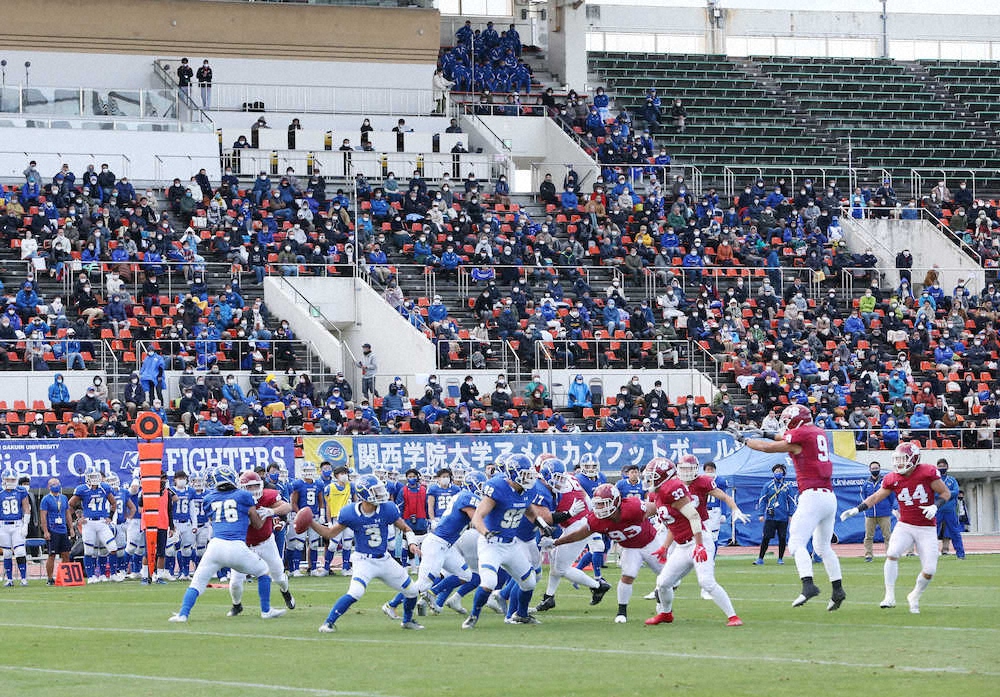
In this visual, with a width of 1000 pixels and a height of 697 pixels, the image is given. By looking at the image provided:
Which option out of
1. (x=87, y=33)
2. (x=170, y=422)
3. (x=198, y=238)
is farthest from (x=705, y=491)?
(x=87, y=33)

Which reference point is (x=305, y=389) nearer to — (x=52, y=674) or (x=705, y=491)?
(x=705, y=491)

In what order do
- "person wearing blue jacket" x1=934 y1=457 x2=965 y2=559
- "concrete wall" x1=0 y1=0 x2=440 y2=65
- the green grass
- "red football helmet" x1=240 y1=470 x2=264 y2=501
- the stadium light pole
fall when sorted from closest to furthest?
the green grass
"red football helmet" x1=240 y1=470 x2=264 y2=501
"person wearing blue jacket" x1=934 y1=457 x2=965 y2=559
"concrete wall" x1=0 y1=0 x2=440 y2=65
the stadium light pole

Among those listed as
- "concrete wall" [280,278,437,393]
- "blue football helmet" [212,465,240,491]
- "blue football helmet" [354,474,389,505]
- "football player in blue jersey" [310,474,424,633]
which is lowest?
"football player in blue jersey" [310,474,424,633]

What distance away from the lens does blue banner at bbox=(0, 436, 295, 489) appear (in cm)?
3198

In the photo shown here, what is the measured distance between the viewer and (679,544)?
17.3 m

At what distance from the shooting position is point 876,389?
1601 inches

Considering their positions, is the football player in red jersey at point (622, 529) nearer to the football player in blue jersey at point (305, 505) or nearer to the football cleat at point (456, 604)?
the football cleat at point (456, 604)

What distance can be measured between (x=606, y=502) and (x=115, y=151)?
30.6 meters

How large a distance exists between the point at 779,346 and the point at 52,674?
29536 millimetres

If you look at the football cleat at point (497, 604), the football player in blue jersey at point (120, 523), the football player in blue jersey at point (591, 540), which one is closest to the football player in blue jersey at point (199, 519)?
the football player in blue jersey at point (120, 523)

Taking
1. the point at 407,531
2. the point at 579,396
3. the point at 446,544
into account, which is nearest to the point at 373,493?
the point at 407,531

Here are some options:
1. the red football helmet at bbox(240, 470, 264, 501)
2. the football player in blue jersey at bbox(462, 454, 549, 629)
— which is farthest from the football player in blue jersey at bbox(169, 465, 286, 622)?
the football player in blue jersey at bbox(462, 454, 549, 629)

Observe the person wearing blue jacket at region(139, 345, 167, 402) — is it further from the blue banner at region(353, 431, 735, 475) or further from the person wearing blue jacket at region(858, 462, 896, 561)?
the person wearing blue jacket at region(858, 462, 896, 561)

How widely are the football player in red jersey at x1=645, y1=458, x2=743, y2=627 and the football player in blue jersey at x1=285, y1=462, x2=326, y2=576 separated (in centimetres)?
1052
